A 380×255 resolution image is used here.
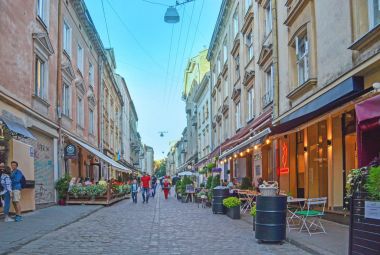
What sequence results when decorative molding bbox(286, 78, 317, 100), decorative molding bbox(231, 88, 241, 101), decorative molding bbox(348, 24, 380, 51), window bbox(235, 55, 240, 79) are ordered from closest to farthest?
decorative molding bbox(348, 24, 380, 51), decorative molding bbox(286, 78, 317, 100), decorative molding bbox(231, 88, 241, 101), window bbox(235, 55, 240, 79)

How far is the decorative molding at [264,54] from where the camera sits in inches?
802

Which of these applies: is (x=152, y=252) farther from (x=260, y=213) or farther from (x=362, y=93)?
(x=362, y=93)

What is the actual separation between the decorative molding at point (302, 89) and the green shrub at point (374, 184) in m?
8.30

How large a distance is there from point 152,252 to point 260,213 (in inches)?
97.7

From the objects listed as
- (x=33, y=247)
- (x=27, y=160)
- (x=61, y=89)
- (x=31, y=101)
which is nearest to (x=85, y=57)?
(x=61, y=89)

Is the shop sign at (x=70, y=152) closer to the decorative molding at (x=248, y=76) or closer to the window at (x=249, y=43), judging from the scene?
the decorative molding at (x=248, y=76)

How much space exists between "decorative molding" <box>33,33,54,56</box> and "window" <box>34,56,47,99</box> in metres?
0.53

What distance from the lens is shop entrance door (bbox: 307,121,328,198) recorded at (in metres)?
16.2

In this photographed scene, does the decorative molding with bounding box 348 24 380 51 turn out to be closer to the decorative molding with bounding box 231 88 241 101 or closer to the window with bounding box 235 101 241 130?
the decorative molding with bounding box 231 88 241 101

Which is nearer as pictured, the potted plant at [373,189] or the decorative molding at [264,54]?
the potted plant at [373,189]

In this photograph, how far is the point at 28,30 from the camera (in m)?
17.8

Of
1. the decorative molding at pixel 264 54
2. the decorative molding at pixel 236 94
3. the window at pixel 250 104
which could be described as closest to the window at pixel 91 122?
the decorative molding at pixel 236 94

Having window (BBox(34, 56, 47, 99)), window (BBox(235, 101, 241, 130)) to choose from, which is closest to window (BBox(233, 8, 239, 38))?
window (BBox(235, 101, 241, 130))

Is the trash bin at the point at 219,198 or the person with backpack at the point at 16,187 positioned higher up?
the person with backpack at the point at 16,187
